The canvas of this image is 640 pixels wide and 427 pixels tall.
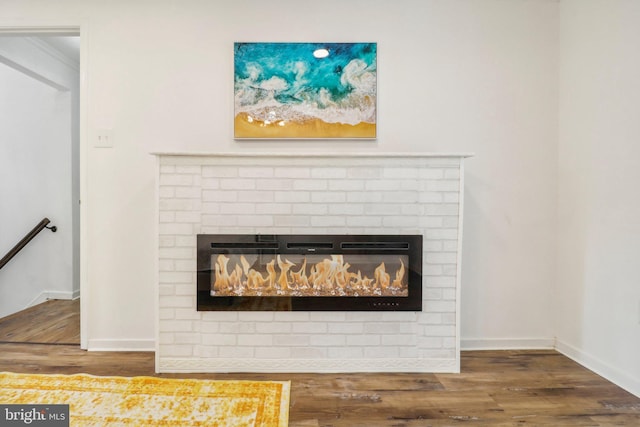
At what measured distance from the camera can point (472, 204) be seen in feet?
8.00

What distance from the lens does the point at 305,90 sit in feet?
7.73

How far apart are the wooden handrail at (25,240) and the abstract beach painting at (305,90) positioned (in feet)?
8.68

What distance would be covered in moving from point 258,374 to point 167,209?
1.14 m

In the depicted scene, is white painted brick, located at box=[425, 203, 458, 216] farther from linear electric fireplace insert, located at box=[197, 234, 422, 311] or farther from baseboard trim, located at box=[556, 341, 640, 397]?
baseboard trim, located at box=[556, 341, 640, 397]

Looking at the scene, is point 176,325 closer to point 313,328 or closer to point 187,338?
point 187,338

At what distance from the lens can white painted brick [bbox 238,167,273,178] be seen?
83.1 inches

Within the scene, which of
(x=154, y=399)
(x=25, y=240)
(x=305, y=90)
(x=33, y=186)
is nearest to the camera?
(x=154, y=399)

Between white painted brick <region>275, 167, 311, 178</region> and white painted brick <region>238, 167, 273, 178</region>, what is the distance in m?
0.05

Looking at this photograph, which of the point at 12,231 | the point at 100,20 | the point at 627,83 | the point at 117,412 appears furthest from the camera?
the point at 12,231

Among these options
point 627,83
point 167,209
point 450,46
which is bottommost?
point 167,209

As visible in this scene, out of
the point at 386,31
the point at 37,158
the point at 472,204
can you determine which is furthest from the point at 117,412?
the point at 37,158

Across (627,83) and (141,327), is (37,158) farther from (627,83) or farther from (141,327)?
(627,83)

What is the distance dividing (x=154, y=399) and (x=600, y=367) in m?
2.56

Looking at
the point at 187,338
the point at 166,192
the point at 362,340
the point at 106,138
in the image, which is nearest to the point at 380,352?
the point at 362,340
